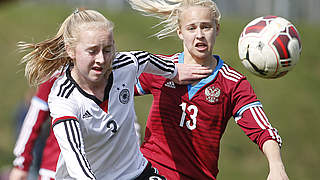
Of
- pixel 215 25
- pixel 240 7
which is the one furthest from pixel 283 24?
pixel 240 7

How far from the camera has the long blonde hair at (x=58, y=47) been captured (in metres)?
4.29

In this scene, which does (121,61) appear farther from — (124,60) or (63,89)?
(63,89)

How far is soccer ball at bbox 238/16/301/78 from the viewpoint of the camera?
488 centimetres

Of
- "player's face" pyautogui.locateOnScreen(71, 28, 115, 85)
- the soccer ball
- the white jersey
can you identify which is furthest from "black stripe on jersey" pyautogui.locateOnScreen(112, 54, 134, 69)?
the soccer ball

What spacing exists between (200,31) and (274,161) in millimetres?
1208

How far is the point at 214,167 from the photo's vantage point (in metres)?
5.14

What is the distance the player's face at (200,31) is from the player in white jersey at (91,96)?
1.16 feet

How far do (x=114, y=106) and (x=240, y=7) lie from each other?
16499mm

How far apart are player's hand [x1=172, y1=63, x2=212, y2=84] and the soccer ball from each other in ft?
1.13

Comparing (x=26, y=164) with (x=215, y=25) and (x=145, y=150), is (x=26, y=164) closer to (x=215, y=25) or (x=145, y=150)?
(x=145, y=150)

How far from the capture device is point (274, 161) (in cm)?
436

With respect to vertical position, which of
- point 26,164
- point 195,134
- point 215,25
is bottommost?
point 26,164

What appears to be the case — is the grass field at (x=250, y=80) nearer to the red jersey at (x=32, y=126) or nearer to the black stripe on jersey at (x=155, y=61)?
the red jersey at (x=32, y=126)

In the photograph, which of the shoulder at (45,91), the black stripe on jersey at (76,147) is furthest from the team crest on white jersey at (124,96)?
the shoulder at (45,91)
